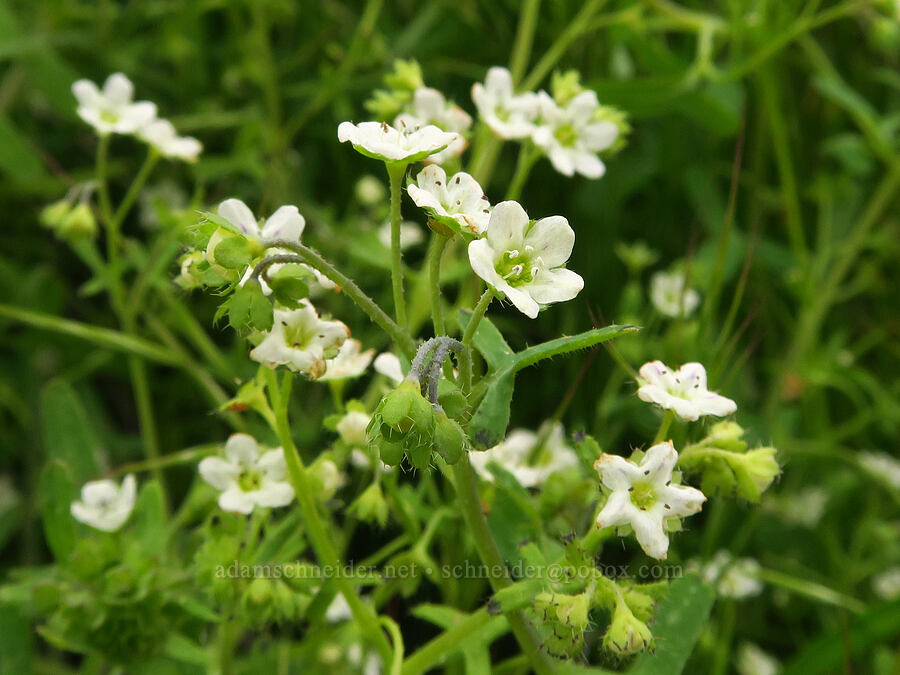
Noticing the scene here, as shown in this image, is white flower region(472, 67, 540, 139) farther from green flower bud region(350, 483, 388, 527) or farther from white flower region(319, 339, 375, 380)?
green flower bud region(350, 483, 388, 527)

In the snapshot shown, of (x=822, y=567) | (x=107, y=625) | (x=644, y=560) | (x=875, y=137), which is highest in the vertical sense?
(x=875, y=137)

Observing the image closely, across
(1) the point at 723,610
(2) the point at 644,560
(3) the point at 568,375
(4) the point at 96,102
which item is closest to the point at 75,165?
(4) the point at 96,102

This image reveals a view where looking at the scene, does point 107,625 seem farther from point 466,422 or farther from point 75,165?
point 75,165

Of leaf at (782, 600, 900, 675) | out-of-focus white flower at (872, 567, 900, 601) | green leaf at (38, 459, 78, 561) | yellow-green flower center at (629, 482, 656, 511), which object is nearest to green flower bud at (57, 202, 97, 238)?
green leaf at (38, 459, 78, 561)

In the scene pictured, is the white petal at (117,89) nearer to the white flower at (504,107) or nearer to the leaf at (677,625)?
the white flower at (504,107)

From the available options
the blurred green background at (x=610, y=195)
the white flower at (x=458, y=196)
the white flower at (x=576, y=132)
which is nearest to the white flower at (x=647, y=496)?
the white flower at (x=458, y=196)

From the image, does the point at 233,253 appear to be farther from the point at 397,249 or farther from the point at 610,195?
the point at 610,195

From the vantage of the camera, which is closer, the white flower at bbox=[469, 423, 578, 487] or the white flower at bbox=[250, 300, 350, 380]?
the white flower at bbox=[250, 300, 350, 380]
